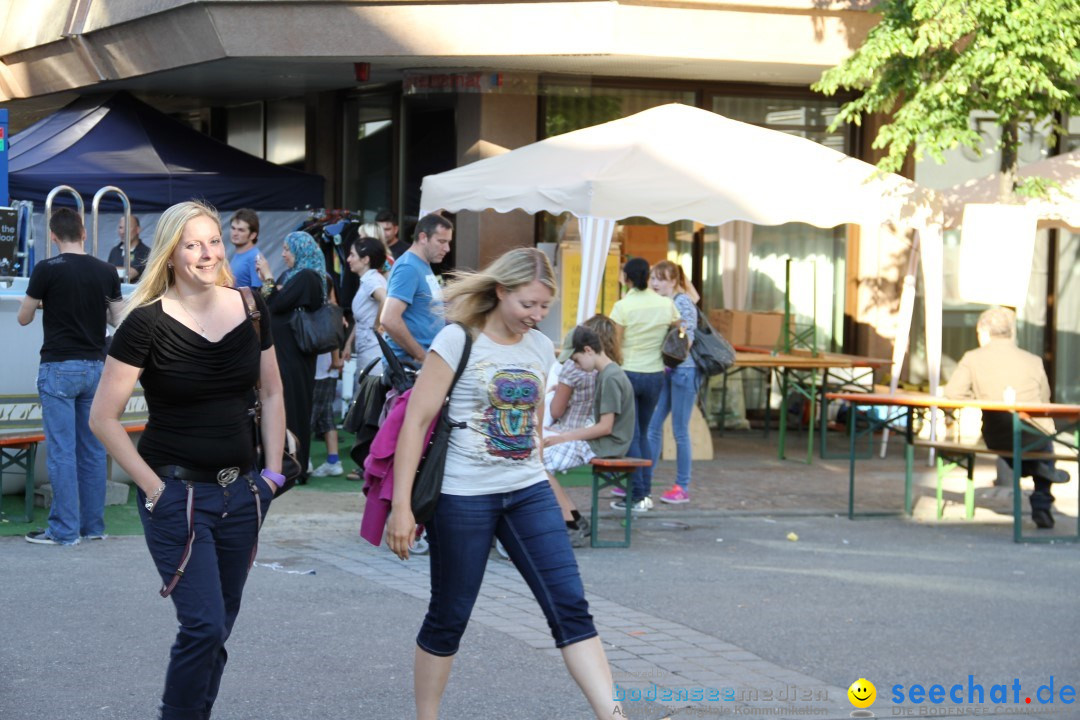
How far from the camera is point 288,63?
16.0 m

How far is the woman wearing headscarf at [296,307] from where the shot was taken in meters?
10.9

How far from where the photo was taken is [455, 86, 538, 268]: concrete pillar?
16031 millimetres

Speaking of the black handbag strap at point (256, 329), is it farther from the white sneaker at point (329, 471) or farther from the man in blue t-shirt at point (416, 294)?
the white sneaker at point (329, 471)

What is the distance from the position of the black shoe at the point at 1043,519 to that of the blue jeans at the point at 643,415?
2.73 m

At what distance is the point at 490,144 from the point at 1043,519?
25.3 feet

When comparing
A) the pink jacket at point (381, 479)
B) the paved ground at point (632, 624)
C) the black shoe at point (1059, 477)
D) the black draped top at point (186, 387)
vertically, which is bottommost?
the paved ground at point (632, 624)

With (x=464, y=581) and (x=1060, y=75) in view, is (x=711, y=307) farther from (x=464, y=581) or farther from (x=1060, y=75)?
(x=464, y=581)

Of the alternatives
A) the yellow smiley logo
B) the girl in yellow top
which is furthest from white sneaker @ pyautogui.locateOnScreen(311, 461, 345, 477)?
the yellow smiley logo

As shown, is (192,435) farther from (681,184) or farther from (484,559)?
(681,184)

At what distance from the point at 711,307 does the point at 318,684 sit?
11512 mm

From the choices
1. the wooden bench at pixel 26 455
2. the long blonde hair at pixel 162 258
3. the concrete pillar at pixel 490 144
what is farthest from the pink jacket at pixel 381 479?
the concrete pillar at pixel 490 144

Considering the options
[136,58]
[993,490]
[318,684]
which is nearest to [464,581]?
[318,684]

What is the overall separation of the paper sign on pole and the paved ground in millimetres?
2685

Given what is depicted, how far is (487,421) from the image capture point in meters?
4.97
